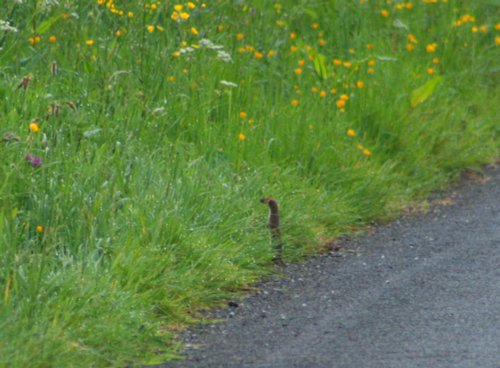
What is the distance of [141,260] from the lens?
466 cm

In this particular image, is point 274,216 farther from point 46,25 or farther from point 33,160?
point 46,25

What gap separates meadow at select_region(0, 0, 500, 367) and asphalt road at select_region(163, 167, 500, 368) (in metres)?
0.16

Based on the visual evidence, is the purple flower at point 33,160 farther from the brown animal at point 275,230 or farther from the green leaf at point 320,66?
the green leaf at point 320,66

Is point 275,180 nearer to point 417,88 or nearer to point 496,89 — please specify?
point 417,88

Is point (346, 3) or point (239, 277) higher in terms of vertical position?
point (346, 3)

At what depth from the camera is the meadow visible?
4.38 m

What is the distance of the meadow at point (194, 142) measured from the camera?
4.38m

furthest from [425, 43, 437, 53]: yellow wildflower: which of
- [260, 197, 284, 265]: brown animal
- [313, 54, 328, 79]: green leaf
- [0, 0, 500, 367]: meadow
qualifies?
[260, 197, 284, 265]: brown animal

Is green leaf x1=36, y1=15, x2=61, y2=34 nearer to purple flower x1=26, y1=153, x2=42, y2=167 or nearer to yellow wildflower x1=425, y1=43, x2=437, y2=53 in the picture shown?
purple flower x1=26, y1=153, x2=42, y2=167

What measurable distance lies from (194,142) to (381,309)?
1.78 meters

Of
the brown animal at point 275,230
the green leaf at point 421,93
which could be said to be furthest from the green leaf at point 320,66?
the brown animal at point 275,230

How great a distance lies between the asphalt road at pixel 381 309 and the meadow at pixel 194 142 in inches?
6.5

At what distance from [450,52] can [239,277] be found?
153 inches

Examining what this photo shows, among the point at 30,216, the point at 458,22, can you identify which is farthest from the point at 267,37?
the point at 30,216
